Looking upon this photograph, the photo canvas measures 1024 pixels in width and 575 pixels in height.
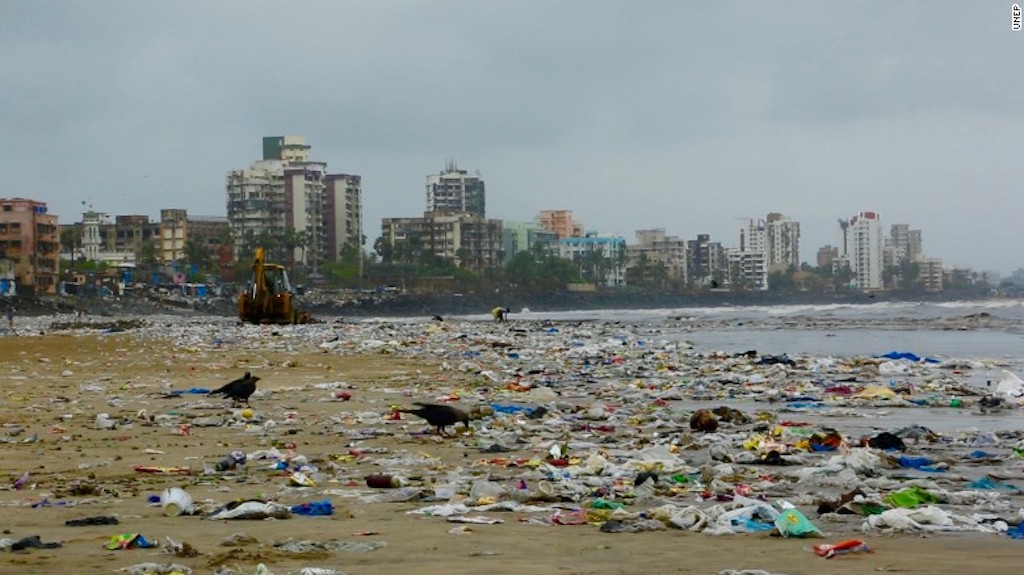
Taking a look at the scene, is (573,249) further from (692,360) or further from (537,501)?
(537,501)

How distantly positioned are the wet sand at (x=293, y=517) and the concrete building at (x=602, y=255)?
506ft

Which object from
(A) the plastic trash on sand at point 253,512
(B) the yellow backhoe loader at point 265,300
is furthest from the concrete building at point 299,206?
(A) the plastic trash on sand at point 253,512

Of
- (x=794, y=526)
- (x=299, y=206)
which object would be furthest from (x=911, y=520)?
(x=299, y=206)

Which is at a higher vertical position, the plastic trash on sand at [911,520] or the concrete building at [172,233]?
the concrete building at [172,233]

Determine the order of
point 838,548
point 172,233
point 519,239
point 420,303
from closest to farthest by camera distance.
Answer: point 838,548 → point 420,303 → point 172,233 → point 519,239

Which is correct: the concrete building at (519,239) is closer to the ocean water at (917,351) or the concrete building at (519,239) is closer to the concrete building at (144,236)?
the concrete building at (144,236)

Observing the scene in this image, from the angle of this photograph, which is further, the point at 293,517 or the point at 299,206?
the point at 299,206

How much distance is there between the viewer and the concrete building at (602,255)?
16962cm

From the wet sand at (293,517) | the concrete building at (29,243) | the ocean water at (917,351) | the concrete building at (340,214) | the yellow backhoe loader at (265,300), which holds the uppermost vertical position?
the concrete building at (340,214)

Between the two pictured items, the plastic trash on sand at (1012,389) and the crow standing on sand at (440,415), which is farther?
the plastic trash on sand at (1012,389)

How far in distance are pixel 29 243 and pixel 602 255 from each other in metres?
91.9

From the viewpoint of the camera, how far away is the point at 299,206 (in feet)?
502

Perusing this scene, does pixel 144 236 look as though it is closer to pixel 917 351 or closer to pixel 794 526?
pixel 917 351

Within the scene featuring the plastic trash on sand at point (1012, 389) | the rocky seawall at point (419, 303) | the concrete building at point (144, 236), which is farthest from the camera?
the concrete building at point (144, 236)
